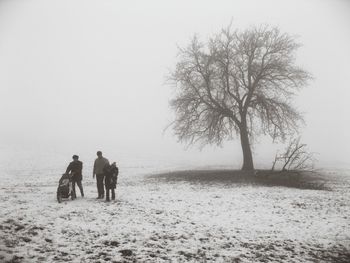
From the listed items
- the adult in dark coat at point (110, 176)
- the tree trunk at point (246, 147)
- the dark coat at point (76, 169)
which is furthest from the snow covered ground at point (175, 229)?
the tree trunk at point (246, 147)

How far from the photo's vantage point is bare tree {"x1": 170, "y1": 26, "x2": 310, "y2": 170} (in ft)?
78.7

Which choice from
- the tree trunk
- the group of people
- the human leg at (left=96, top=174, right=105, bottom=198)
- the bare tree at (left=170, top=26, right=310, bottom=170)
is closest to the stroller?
the group of people

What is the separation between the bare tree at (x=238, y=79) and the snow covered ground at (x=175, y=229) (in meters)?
10.5

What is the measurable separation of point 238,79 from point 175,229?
1785 cm

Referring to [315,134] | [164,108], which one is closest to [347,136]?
[315,134]

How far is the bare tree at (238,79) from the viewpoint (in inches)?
945

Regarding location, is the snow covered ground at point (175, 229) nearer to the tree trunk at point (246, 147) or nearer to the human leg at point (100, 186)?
the human leg at point (100, 186)

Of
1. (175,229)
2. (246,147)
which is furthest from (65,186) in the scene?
(246,147)

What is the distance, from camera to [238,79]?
25.0m

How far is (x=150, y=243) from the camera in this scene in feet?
27.4

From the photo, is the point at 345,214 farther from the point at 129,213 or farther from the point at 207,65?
the point at 207,65

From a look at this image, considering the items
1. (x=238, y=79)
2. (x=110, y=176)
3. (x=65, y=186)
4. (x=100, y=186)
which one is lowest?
(x=100, y=186)

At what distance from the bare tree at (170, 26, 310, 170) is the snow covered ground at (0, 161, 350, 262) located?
10.5m

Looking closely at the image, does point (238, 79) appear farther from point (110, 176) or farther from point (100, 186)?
point (100, 186)
